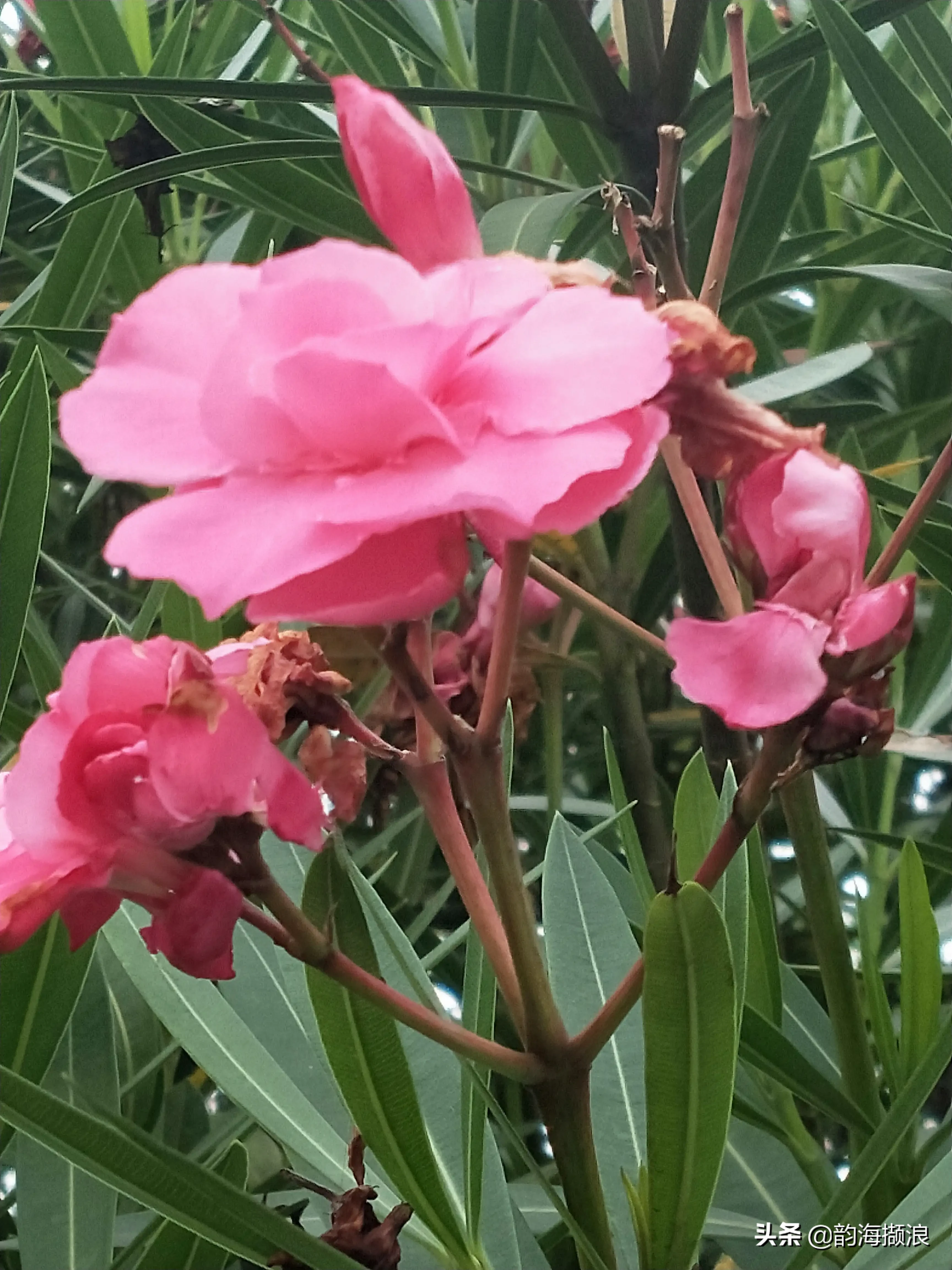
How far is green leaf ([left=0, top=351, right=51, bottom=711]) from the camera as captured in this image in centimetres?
43

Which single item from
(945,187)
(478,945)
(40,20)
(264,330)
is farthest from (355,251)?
(40,20)

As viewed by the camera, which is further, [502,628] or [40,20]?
[40,20]

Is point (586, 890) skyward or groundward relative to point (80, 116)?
groundward

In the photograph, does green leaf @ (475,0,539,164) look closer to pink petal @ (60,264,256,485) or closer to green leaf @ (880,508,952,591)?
green leaf @ (880,508,952,591)

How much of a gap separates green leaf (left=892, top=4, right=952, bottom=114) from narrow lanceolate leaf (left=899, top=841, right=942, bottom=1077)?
0.45 meters

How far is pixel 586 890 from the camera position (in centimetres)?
47

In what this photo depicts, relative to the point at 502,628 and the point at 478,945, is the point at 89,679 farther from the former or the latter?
the point at 478,945

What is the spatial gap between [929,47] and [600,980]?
1.85 feet

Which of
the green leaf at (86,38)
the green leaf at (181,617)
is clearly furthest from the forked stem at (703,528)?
the green leaf at (86,38)

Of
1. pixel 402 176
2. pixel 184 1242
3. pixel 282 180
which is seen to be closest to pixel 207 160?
pixel 282 180

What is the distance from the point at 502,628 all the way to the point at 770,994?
329mm

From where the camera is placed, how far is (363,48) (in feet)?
2.63

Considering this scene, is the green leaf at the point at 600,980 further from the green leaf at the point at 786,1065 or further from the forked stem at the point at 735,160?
the forked stem at the point at 735,160

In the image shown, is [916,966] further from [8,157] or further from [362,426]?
[8,157]
